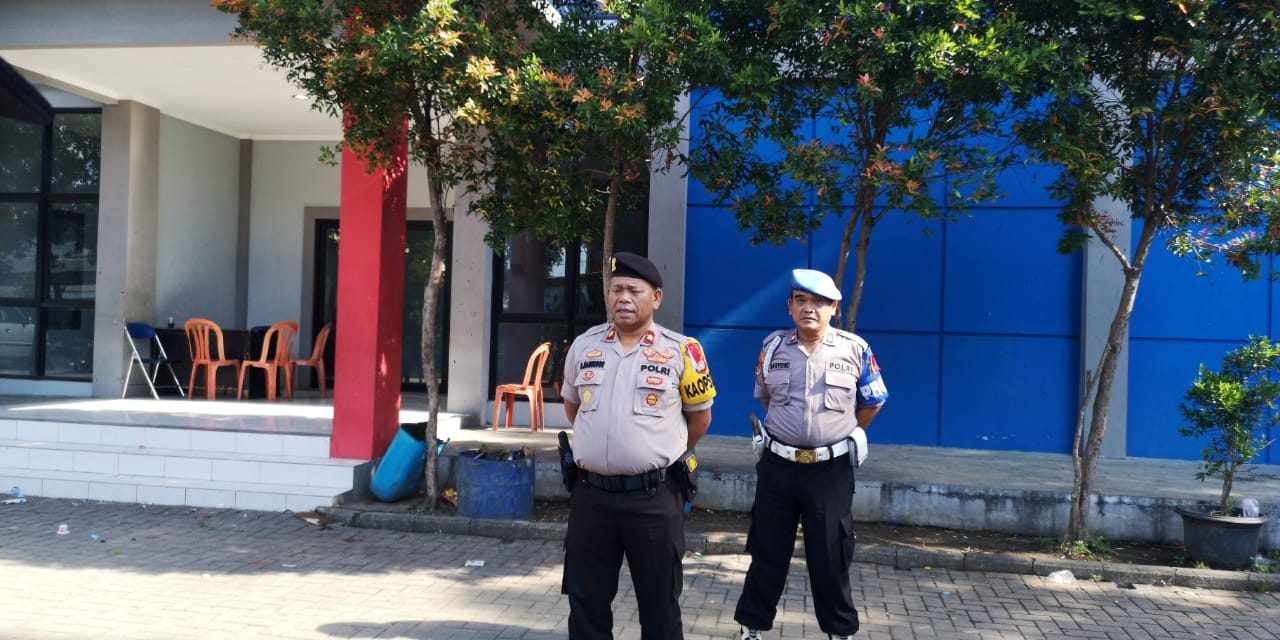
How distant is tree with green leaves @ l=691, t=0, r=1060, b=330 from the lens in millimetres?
6051

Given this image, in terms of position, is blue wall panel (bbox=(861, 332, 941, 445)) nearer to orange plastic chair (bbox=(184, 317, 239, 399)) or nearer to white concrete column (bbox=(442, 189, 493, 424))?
white concrete column (bbox=(442, 189, 493, 424))

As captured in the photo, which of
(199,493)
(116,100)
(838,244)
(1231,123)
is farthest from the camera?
(116,100)

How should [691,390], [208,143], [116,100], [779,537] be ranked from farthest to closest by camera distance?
[208,143] → [116,100] → [779,537] → [691,390]

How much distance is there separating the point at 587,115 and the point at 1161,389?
22.6ft

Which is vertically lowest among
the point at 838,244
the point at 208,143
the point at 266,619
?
the point at 266,619

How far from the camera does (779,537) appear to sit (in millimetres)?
4691

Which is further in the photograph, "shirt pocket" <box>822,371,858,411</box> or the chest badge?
"shirt pocket" <box>822,371,858,411</box>

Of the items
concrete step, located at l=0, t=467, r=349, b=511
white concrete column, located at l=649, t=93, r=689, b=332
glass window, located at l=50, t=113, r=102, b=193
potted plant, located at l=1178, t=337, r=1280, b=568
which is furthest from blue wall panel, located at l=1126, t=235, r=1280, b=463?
glass window, located at l=50, t=113, r=102, b=193

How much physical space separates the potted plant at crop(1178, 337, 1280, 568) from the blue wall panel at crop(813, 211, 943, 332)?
11.6ft

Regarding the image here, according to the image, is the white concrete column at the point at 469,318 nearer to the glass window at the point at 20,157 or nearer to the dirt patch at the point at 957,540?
the dirt patch at the point at 957,540

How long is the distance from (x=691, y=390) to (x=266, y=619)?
286 centimetres

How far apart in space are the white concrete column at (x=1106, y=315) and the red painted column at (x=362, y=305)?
6902 millimetres

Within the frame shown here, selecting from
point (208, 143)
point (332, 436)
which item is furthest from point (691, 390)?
point (208, 143)

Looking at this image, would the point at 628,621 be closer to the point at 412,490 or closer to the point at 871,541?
the point at 871,541
